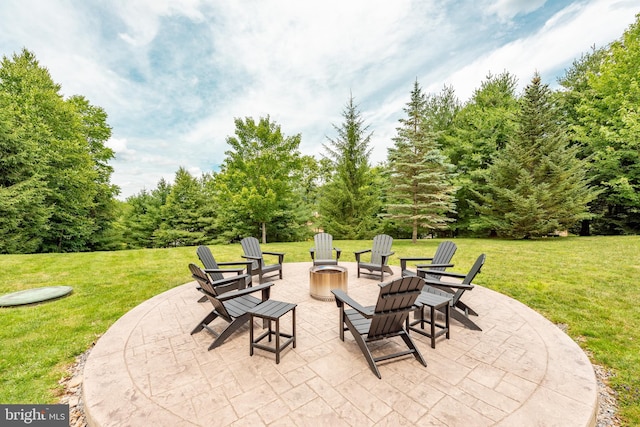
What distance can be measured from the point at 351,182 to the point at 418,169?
4260 millimetres

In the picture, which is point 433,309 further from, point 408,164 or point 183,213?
Result: point 183,213

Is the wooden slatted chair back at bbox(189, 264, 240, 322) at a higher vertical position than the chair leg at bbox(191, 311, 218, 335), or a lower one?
higher

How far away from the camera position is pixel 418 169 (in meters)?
13.0

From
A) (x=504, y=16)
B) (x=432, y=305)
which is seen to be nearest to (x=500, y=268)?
(x=432, y=305)

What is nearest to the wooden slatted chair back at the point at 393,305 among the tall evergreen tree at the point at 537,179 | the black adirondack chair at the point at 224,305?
the black adirondack chair at the point at 224,305

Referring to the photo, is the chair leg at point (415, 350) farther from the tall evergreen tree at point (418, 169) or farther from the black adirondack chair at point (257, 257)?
the tall evergreen tree at point (418, 169)

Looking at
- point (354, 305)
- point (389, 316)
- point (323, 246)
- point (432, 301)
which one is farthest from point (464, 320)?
point (323, 246)

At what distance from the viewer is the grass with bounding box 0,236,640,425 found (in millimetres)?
2934

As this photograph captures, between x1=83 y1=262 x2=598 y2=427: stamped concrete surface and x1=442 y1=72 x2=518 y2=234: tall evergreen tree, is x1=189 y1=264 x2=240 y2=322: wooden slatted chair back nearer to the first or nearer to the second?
x1=83 y1=262 x2=598 y2=427: stamped concrete surface

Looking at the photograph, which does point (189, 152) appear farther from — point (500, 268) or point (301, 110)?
point (500, 268)

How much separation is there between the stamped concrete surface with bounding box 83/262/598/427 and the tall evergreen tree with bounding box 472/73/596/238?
475 inches

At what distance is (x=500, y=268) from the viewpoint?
7.34m

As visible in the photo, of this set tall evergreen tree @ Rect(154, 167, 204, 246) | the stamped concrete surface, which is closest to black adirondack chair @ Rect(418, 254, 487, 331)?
the stamped concrete surface

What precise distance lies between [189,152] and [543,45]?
1989cm
